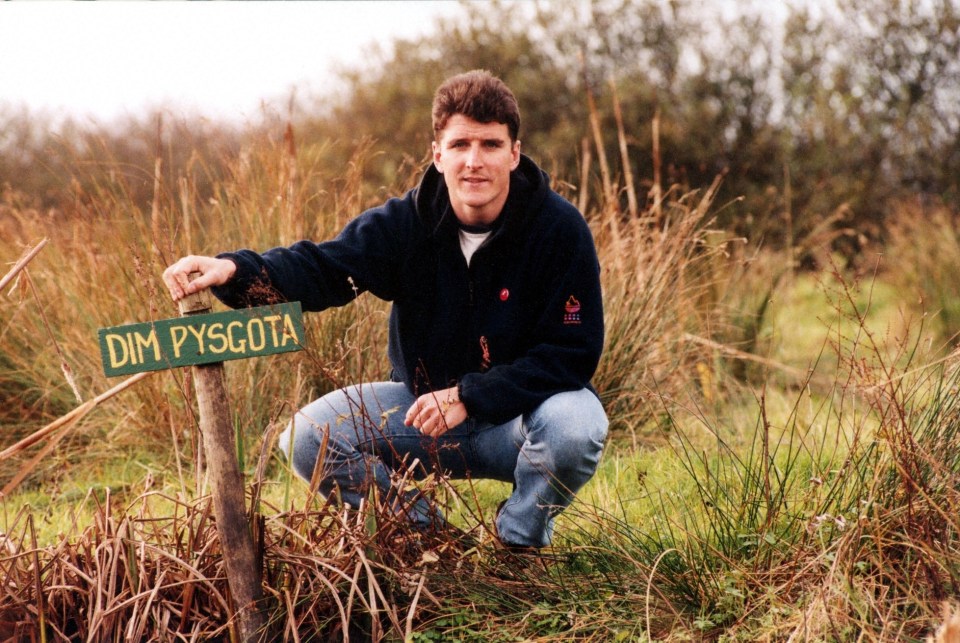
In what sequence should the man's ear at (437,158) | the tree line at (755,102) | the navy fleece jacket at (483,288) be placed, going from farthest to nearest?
the tree line at (755,102), the man's ear at (437,158), the navy fleece jacket at (483,288)

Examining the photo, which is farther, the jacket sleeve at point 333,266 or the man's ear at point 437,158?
the man's ear at point 437,158

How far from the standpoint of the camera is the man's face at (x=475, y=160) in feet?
9.67

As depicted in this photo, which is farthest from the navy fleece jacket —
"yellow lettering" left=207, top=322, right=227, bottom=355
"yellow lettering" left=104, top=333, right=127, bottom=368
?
"yellow lettering" left=104, top=333, right=127, bottom=368

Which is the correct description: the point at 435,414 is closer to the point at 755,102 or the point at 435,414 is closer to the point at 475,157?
the point at 475,157

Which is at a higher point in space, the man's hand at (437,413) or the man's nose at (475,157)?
the man's nose at (475,157)

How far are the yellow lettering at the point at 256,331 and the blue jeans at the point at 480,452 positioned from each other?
35cm

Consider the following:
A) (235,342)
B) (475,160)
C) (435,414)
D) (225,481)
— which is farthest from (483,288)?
(225,481)

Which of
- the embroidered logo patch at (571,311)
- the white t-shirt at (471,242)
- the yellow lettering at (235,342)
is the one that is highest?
the white t-shirt at (471,242)

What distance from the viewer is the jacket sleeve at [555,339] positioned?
283cm

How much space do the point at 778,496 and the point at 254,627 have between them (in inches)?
55.4

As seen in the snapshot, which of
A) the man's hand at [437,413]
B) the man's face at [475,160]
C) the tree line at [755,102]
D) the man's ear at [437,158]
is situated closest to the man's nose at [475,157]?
the man's face at [475,160]

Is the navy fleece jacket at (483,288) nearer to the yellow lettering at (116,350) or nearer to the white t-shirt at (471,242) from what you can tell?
the white t-shirt at (471,242)

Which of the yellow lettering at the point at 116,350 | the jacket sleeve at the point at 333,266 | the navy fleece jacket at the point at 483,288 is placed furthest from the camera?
the navy fleece jacket at the point at 483,288

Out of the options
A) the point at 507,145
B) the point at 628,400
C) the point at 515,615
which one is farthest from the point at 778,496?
the point at 628,400
